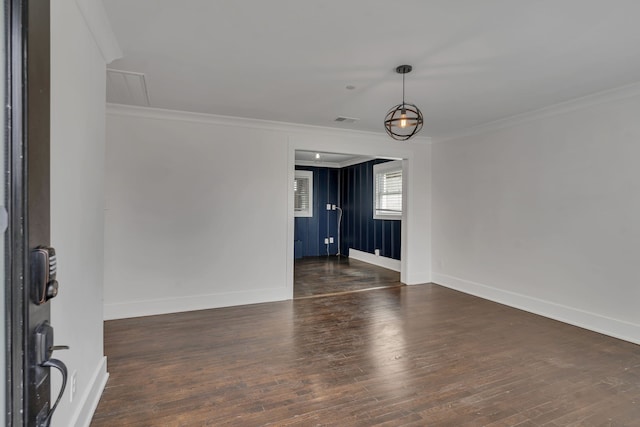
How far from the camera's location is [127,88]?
327cm

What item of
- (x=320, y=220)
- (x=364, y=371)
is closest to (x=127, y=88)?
(x=364, y=371)

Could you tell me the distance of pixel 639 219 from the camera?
10.5ft

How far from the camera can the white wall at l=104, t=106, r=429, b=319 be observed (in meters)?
3.84

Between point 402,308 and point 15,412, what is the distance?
400 centimetres

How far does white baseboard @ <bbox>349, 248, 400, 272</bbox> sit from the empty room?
84 cm

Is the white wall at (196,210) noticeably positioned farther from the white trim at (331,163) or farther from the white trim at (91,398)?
the white trim at (331,163)

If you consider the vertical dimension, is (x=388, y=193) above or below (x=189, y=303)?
above

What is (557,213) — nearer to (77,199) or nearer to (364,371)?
(364,371)

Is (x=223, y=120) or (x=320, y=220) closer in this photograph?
Answer: (x=223, y=120)

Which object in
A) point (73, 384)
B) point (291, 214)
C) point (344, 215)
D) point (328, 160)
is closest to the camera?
point (73, 384)

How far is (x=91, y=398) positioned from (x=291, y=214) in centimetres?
298

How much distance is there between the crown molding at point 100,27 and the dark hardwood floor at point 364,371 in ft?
7.63

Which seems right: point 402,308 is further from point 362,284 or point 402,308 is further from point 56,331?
point 56,331

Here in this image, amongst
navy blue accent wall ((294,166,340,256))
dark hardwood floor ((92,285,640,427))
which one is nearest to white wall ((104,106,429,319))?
dark hardwood floor ((92,285,640,427))
